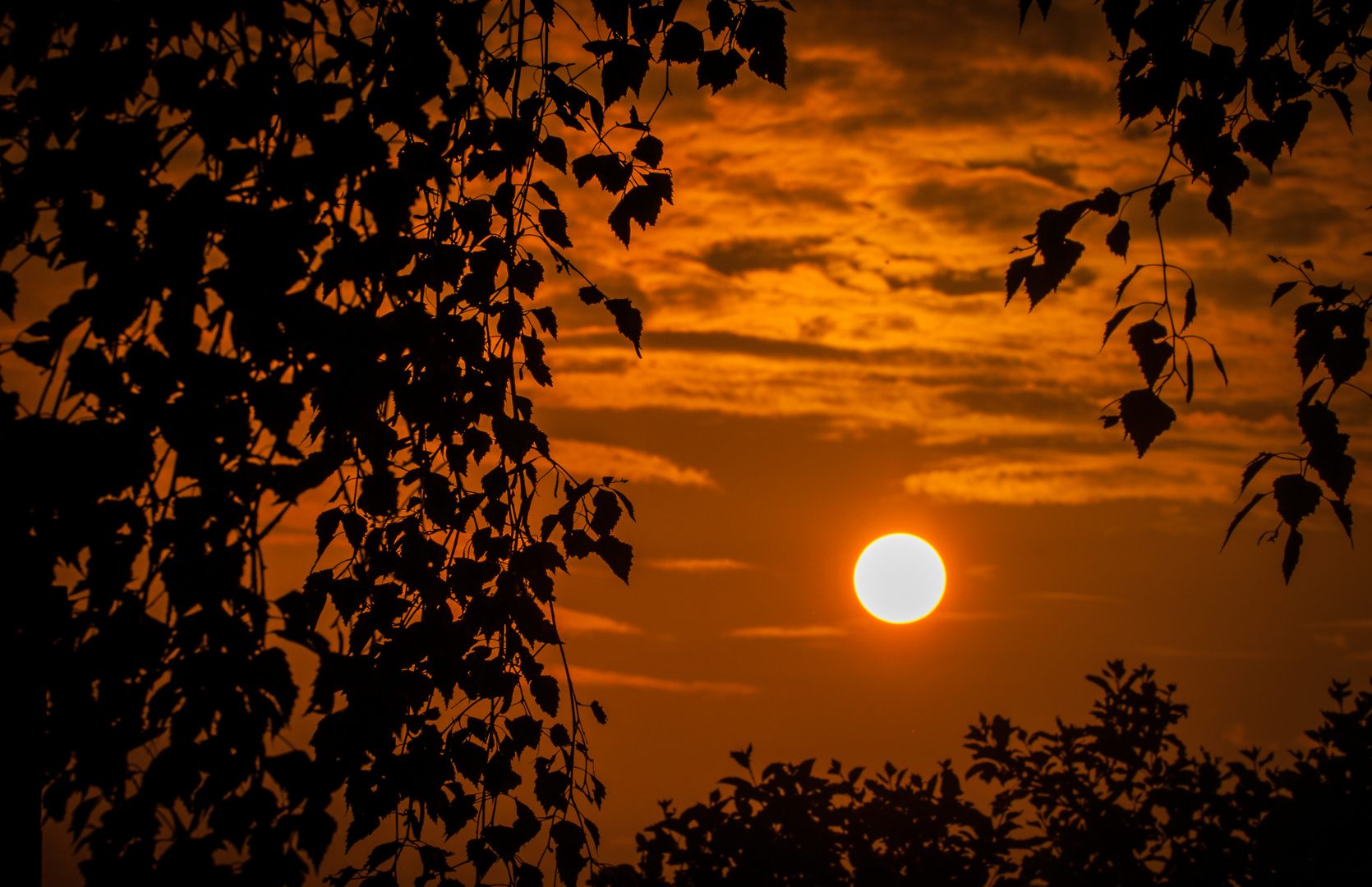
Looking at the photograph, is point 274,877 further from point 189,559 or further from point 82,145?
point 82,145

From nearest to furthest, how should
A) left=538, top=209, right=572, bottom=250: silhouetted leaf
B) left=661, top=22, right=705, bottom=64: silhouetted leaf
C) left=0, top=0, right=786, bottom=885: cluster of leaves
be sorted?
Answer: left=0, top=0, right=786, bottom=885: cluster of leaves < left=661, top=22, right=705, bottom=64: silhouetted leaf < left=538, top=209, right=572, bottom=250: silhouetted leaf

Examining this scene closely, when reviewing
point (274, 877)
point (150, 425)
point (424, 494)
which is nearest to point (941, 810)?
point (424, 494)

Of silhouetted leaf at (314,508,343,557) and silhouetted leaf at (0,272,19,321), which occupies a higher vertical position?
silhouetted leaf at (0,272,19,321)

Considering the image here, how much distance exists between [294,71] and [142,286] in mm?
589

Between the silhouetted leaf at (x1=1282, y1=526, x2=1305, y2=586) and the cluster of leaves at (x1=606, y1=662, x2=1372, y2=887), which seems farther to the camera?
the cluster of leaves at (x1=606, y1=662, x2=1372, y2=887)

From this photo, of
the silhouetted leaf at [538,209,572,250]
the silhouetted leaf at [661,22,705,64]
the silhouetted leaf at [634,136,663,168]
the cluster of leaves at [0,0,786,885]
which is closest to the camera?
the cluster of leaves at [0,0,786,885]

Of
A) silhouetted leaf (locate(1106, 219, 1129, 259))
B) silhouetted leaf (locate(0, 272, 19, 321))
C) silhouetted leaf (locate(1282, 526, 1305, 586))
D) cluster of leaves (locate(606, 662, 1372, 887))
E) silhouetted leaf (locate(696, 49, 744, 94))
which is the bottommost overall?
cluster of leaves (locate(606, 662, 1372, 887))

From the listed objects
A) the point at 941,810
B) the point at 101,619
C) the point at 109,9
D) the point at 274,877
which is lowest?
the point at 941,810

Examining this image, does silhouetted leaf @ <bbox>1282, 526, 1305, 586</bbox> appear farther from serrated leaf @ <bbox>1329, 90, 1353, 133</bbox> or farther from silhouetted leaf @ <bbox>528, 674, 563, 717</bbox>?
silhouetted leaf @ <bbox>528, 674, 563, 717</bbox>

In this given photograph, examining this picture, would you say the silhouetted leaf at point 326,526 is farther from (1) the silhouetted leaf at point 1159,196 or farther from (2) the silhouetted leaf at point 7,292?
(1) the silhouetted leaf at point 1159,196

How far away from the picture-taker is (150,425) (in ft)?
5.04

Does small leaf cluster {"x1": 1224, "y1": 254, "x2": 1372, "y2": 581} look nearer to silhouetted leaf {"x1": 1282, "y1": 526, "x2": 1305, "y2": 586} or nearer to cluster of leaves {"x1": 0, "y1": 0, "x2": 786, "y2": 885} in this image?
silhouetted leaf {"x1": 1282, "y1": 526, "x2": 1305, "y2": 586}

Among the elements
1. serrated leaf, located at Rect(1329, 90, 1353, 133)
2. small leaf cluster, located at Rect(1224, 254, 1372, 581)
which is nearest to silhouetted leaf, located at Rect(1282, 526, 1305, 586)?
small leaf cluster, located at Rect(1224, 254, 1372, 581)

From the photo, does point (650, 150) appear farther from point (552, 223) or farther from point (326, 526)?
point (326, 526)
